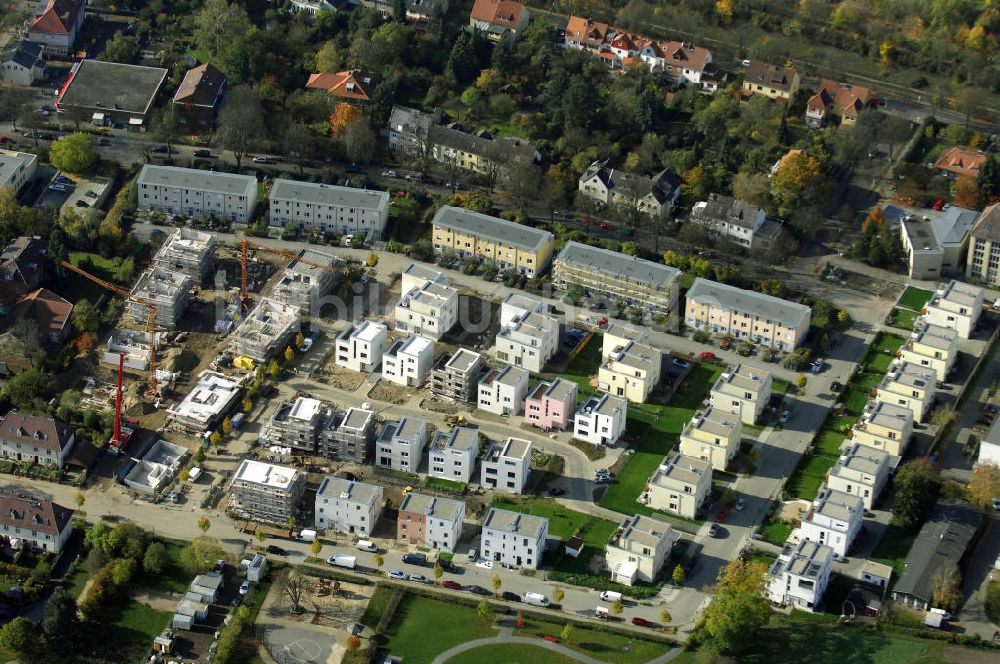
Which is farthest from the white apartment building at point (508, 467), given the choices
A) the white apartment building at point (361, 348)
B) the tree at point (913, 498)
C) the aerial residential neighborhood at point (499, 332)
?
the tree at point (913, 498)

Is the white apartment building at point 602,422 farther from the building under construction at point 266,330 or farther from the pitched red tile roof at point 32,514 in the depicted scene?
the pitched red tile roof at point 32,514

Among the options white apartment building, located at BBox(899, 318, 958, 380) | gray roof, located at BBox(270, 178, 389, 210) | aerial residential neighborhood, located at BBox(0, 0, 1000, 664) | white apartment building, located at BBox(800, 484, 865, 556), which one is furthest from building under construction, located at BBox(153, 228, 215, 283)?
white apartment building, located at BBox(899, 318, 958, 380)

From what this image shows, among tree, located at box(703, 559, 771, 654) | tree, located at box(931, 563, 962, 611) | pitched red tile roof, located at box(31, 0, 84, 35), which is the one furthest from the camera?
pitched red tile roof, located at box(31, 0, 84, 35)

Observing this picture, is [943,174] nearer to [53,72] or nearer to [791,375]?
[791,375]

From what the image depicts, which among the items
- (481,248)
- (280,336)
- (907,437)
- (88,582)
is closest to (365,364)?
(280,336)

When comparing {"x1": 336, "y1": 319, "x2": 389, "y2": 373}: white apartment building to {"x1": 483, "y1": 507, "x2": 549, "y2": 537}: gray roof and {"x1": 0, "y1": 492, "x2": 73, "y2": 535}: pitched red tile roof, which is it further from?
{"x1": 0, "y1": 492, "x2": 73, "y2": 535}: pitched red tile roof

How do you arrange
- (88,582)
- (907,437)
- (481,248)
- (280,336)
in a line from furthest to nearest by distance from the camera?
(481,248)
(280,336)
(907,437)
(88,582)

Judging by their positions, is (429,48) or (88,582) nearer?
(88,582)
